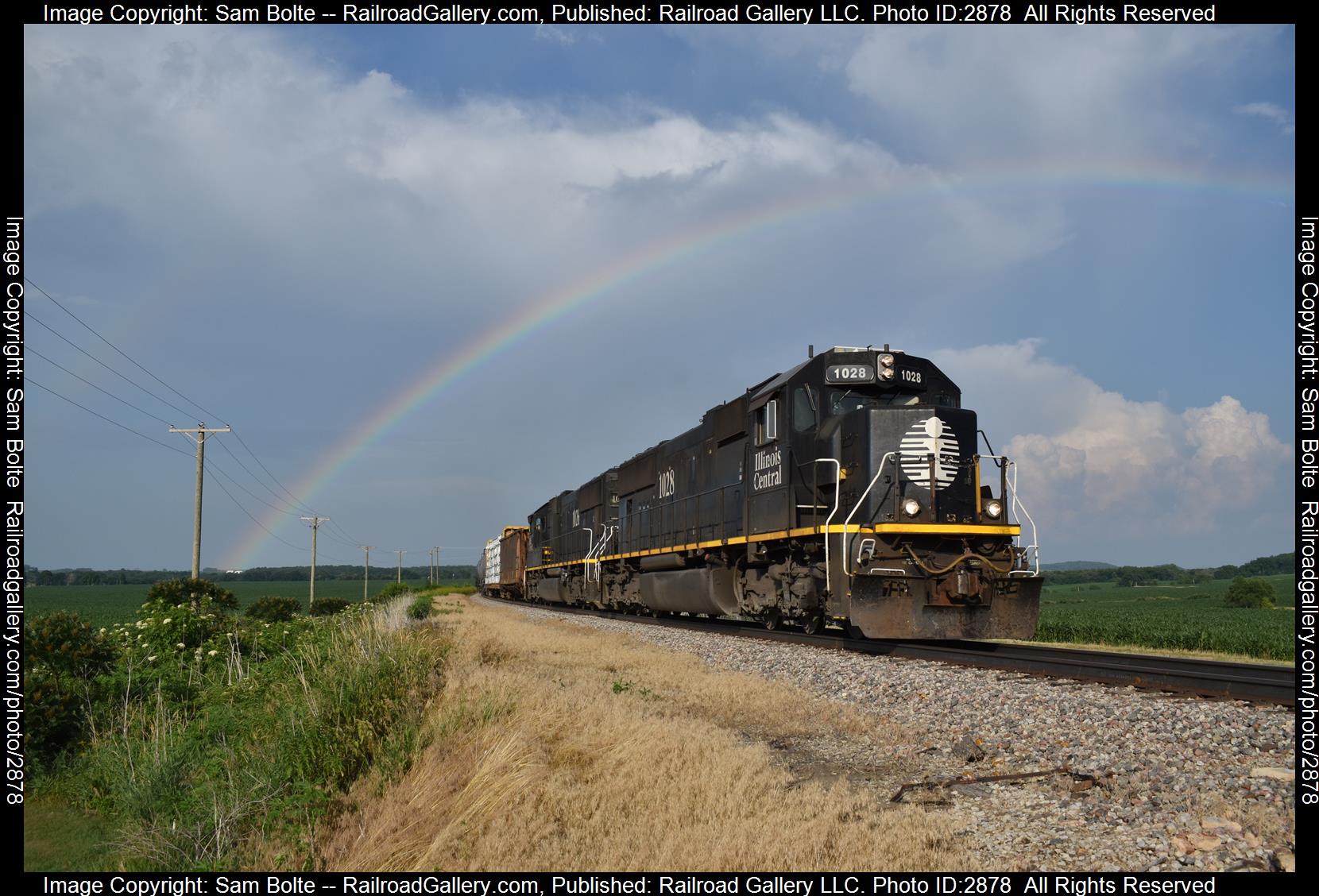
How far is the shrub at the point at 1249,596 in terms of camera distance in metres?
41.7

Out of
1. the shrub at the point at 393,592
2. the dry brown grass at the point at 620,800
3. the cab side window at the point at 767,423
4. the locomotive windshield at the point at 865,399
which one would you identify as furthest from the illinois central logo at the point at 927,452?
the shrub at the point at 393,592

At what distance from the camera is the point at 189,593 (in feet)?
65.7

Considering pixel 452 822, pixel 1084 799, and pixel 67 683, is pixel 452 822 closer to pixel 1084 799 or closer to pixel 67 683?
pixel 1084 799

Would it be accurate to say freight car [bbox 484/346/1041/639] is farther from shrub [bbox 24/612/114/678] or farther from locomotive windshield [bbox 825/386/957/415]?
shrub [bbox 24/612/114/678]

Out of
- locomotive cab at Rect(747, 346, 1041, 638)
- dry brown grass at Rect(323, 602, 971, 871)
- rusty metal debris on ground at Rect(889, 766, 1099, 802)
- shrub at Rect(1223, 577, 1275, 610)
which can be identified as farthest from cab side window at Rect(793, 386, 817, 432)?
shrub at Rect(1223, 577, 1275, 610)

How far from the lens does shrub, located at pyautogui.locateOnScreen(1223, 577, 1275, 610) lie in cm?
Answer: 4166

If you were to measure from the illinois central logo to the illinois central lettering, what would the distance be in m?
2.72

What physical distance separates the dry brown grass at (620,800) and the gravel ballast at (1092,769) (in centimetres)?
43

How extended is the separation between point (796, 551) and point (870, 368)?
10.8 feet

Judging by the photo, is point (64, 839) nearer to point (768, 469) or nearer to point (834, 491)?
point (834, 491)

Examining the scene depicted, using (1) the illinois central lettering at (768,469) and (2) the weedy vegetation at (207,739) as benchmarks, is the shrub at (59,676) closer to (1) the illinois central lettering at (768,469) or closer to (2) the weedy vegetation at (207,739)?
(2) the weedy vegetation at (207,739)

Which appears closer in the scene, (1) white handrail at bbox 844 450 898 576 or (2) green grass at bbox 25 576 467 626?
(1) white handrail at bbox 844 450 898 576
